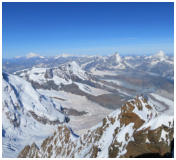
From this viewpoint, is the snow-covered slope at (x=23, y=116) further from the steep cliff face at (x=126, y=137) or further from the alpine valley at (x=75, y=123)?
the steep cliff face at (x=126, y=137)

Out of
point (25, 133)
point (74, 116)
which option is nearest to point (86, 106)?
point (74, 116)

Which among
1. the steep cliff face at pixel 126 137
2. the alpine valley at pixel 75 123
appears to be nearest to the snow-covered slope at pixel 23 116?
the alpine valley at pixel 75 123

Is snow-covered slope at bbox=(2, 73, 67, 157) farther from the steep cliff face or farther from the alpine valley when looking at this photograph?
the steep cliff face

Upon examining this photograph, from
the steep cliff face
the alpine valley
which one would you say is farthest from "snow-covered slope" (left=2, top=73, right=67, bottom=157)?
the steep cliff face

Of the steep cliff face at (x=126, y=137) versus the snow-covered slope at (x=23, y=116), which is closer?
the steep cliff face at (x=126, y=137)

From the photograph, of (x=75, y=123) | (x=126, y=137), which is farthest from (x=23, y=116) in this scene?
(x=126, y=137)

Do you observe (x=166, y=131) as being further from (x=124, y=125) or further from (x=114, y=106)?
(x=114, y=106)
